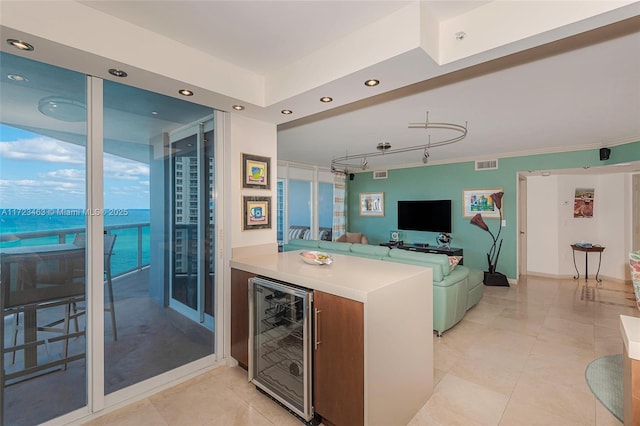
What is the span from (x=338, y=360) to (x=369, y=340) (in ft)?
0.93

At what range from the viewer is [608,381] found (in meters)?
2.46

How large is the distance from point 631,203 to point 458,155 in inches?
124

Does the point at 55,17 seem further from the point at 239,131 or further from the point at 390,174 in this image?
the point at 390,174

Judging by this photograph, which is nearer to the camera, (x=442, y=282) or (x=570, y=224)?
(x=442, y=282)

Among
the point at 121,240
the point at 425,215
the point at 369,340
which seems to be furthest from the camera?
the point at 425,215

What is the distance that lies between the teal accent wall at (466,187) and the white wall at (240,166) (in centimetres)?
421

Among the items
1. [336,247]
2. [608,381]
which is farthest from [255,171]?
[608,381]

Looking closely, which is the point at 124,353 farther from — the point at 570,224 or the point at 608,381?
the point at 570,224

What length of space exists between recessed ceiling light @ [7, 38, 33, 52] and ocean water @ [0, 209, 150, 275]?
0.97m

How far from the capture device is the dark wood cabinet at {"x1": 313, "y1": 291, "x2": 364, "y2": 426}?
166 centimetres

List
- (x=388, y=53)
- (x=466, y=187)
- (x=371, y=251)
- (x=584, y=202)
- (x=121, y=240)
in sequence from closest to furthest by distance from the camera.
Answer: (x=388, y=53) < (x=121, y=240) < (x=371, y=251) < (x=584, y=202) < (x=466, y=187)

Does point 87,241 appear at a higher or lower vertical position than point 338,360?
higher

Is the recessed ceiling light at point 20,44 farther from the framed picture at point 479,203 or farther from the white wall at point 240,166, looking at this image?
the framed picture at point 479,203

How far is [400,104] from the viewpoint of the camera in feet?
10.4
